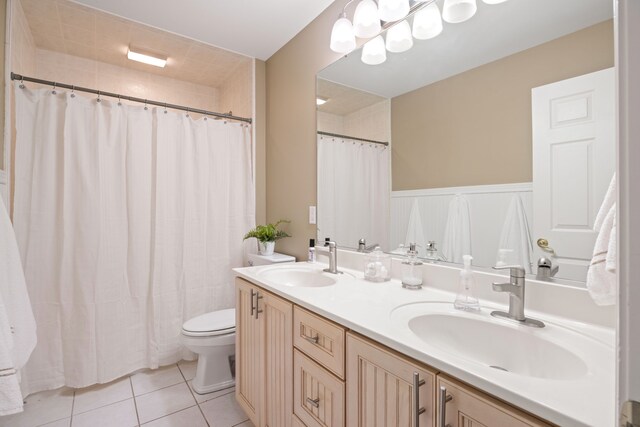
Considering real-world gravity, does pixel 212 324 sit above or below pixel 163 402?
above

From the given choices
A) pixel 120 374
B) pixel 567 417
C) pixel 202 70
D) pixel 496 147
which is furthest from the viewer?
pixel 202 70

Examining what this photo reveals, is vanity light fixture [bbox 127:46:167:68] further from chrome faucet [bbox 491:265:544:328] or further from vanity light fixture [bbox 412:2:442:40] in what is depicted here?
chrome faucet [bbox 491:265:544:328]

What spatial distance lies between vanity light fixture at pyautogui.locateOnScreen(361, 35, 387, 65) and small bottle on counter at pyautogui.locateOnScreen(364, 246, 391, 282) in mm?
1032

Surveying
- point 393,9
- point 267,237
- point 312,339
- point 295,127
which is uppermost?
point 393,9

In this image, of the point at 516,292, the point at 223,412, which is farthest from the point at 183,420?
the point at 516,292

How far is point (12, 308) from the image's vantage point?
4.29 feet

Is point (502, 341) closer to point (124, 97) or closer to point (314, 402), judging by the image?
point (314, 402)

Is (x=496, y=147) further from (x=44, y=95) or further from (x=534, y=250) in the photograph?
(x=44, y=95)

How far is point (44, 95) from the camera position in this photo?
73.9 inches

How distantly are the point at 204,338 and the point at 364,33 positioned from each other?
6.53 feet

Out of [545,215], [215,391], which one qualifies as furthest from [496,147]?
[215,391]

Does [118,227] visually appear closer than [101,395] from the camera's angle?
No

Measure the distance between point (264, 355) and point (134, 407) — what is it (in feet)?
3.45

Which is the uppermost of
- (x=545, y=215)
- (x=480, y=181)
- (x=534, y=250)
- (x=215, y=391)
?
(x=480, y=181)
